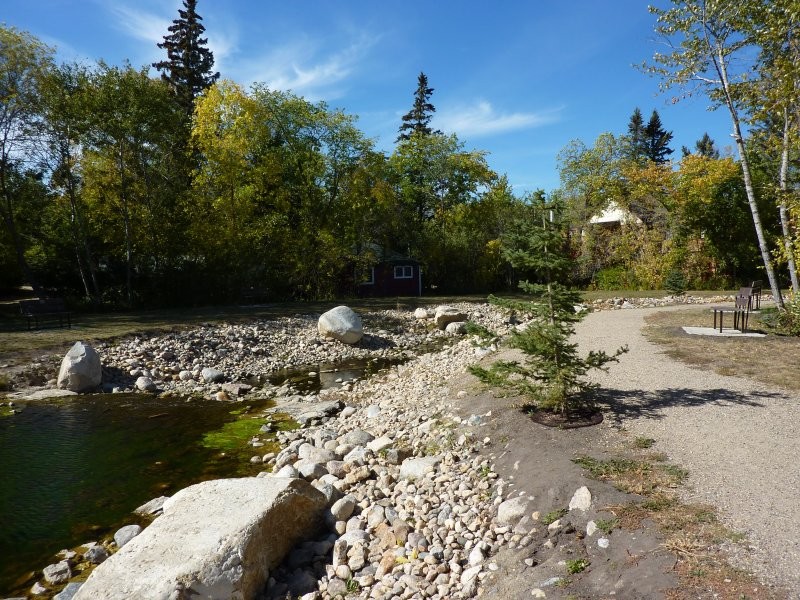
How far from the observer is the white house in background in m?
31.4

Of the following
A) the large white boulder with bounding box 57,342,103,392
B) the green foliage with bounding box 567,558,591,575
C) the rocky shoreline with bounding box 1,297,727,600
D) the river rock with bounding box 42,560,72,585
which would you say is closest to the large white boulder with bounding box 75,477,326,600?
the rocky shoreline with bounding box 1,297,727,600

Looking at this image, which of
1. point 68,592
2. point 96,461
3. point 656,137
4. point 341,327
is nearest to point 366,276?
point 341,327

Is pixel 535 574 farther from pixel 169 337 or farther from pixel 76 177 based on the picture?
pixel 76 177

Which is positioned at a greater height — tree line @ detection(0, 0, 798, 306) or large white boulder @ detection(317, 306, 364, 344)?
tree line @ detection(0, 0, 798, 306)

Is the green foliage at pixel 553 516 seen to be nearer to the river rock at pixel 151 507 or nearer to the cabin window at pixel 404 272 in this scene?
the river rock at pixel 151 507

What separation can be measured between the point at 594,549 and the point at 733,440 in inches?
112

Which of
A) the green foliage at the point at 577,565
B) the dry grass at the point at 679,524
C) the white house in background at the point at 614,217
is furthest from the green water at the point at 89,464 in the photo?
the white house in background at the point at 614,217

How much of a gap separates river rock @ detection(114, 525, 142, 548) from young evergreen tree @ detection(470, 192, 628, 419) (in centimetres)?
440

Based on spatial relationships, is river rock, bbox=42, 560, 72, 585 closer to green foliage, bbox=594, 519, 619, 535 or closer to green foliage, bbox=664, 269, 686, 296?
green foliage, bbox=594, 519, 619, 535

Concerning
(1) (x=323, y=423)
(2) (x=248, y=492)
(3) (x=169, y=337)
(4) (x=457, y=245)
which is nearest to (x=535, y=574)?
(2) (x=248, y=492)

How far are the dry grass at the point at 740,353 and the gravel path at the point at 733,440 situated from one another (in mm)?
477

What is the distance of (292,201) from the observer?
2672 centimetres

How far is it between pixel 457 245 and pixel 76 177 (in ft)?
68.3

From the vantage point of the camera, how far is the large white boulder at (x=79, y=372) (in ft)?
38.0
